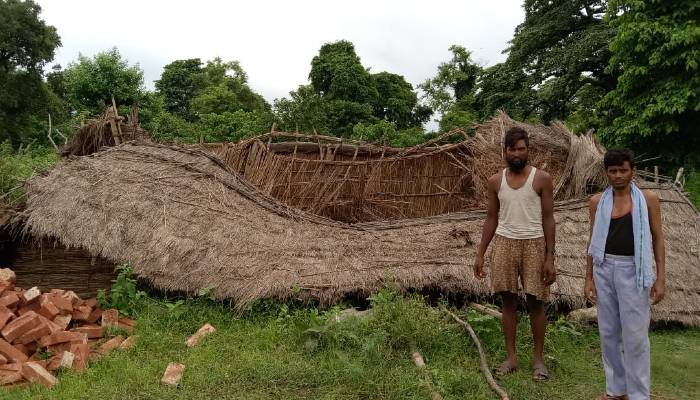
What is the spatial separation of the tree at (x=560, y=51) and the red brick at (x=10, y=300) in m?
15.6

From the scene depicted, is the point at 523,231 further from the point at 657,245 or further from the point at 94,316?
the point at 94,316

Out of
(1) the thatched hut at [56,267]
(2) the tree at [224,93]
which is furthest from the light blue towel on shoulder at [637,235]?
(2) the tree at [224,93]

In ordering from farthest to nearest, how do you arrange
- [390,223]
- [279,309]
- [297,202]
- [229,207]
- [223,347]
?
[297,202] → [390,223] → [229,207] → [279,309] → [223,347]

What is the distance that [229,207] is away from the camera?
20.5 ft

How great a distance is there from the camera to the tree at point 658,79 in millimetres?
10305

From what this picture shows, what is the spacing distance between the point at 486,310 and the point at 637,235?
2.05 m

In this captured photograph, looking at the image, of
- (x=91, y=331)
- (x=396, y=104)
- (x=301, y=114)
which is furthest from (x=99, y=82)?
(x=91, y=331)

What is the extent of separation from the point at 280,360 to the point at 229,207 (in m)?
2.66

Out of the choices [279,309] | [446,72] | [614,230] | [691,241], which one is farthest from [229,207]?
[446,72]

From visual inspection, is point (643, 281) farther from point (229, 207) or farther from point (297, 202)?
point (297, 202)

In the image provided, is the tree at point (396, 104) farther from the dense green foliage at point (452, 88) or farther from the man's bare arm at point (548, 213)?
the man's bare arm at point (548, 213)

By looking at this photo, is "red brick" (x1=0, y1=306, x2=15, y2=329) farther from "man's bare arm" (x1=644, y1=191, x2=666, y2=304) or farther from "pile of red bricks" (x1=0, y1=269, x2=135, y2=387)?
"man's bare arm" (x1=644, y1=191, x2=666, y2=304)

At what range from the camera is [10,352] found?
4004 mm

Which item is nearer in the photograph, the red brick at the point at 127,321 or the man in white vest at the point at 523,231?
the man in white vest at the point at 523,231
